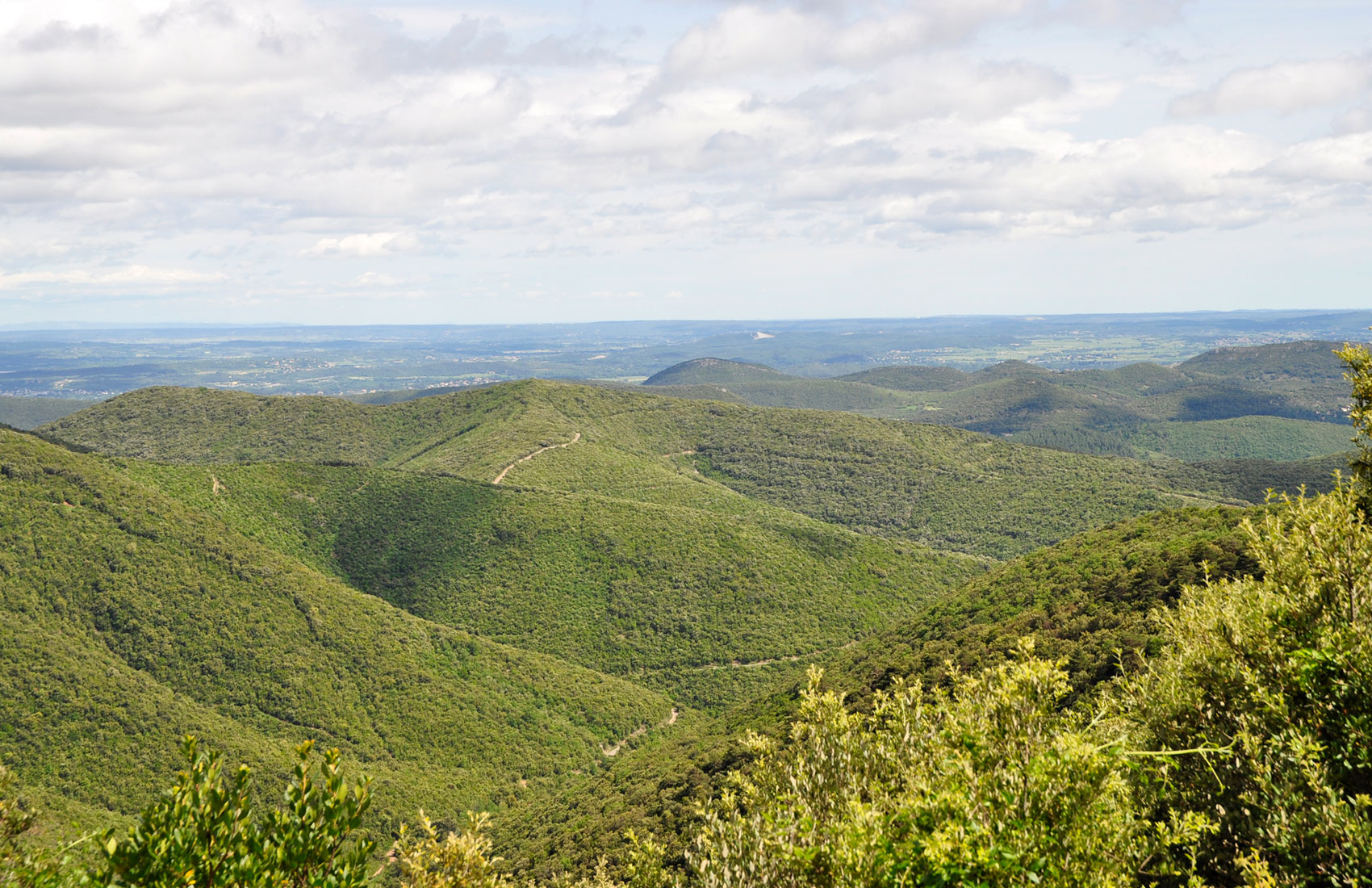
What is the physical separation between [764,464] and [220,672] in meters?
130

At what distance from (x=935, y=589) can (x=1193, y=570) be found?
6509 cm

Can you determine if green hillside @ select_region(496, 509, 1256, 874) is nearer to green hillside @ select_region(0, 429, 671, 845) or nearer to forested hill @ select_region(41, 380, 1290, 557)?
green hillside @ select_region(0, 429, 671, 845)

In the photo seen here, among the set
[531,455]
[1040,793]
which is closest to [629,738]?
[1040,793]

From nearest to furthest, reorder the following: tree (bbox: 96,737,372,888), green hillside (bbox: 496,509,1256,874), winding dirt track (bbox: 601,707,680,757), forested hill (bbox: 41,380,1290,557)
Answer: tree (bbox: 96,737,372,888)
green hillside (bbox: 496,509,1256,874)
winding dirt track (bbox: 601,707,680,757)
forested hill (bbox: 41,380,1290,557)

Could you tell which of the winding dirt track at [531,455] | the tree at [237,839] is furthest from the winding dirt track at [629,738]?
the tree at [237,839]

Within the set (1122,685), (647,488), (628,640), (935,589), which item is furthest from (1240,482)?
(1122,685)

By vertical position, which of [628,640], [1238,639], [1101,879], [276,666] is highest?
[1238,639]

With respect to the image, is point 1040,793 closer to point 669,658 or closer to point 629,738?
point 629,738

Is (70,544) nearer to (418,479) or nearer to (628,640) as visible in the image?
(418,479)

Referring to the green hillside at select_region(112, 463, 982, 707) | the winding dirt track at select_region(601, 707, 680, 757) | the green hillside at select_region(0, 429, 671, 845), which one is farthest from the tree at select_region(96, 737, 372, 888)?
the green hillside at select_region(112, 463, 982, 707)

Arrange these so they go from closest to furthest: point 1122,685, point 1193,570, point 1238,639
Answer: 1. point 1238,639
2. point 1122,685
3. point 1193,570

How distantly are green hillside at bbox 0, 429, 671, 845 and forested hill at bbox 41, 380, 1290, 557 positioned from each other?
53946 mm

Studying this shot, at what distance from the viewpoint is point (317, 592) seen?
88.2 m

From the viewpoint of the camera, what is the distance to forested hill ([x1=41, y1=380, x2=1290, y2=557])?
143750 mm
